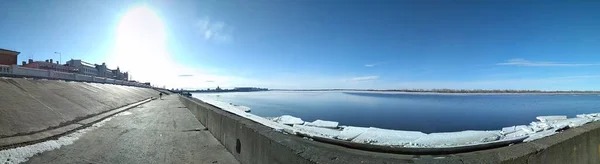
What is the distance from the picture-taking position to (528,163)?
93.0 inches

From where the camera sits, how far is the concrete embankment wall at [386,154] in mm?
2233

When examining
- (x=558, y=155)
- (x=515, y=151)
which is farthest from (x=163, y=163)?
(x=558, y=155)

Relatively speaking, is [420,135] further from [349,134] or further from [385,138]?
[349,134]

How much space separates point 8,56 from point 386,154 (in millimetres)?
44604

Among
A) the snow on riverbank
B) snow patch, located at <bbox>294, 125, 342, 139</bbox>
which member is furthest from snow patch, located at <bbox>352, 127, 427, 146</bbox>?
snow patch, located at <bbox>294, 125, 342, 139</bbox>

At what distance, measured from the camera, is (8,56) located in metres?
30.0

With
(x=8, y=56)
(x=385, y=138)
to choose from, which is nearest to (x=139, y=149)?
(x=385, y=138)

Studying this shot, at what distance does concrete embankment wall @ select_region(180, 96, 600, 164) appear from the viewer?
223 centimetres

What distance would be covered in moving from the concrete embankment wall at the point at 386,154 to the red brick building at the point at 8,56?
3997 cm

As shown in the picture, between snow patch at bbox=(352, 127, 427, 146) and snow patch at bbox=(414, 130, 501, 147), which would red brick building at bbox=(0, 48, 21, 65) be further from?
snow patch at bbox=(414, 130, 501, 147)

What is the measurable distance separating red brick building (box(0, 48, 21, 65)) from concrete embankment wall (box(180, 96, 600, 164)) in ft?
131

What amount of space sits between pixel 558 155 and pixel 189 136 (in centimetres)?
703

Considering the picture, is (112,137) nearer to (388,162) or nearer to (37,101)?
(37,101)

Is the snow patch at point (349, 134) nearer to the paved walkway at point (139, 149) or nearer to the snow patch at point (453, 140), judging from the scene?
the snow patch at point (453, 140)
